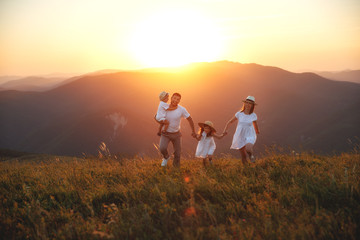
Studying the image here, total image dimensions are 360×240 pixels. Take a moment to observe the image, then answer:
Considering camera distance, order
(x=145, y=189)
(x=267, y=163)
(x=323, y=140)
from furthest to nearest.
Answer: (x=323, y=140) < (x=267, y=163) < (x=145, y=189)

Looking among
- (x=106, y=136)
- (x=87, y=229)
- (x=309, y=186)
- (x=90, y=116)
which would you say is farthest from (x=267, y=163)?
(x=90, y=116)

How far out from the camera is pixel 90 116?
138500 millimetres

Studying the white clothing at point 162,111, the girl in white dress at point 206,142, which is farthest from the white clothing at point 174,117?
the girl in white dress at point 206,142

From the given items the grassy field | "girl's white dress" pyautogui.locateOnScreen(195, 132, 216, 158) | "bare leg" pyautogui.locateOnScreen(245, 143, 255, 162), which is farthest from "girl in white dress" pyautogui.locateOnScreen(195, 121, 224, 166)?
the grassy field

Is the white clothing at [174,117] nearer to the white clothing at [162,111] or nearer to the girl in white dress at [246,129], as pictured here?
the white clothing at [162,111]

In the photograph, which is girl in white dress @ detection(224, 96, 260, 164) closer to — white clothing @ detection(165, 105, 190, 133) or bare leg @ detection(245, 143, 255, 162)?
bare leg @ detection(245, 143, 255, 162)

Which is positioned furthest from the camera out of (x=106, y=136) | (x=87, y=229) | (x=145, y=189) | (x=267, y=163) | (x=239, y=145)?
(x=106, y=136)

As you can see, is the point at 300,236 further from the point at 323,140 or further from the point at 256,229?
the point at 323,140

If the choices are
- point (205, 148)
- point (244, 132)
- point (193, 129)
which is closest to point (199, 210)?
point (205, 148)

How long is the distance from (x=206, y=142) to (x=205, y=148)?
239 mm

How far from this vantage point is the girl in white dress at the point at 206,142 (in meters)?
6.86

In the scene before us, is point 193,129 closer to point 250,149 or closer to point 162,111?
point 162,111

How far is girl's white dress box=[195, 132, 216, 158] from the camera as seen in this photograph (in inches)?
270

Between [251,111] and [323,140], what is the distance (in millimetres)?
143748
